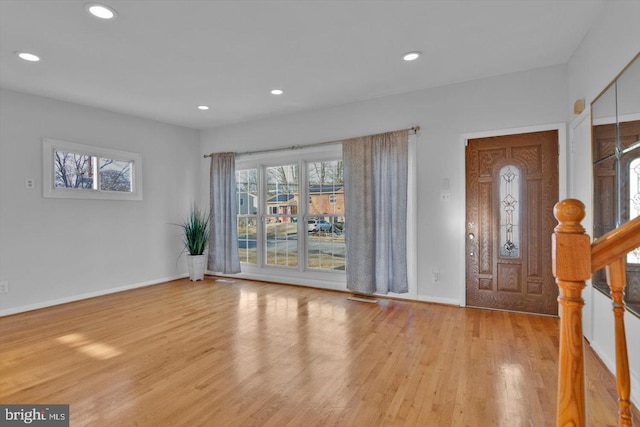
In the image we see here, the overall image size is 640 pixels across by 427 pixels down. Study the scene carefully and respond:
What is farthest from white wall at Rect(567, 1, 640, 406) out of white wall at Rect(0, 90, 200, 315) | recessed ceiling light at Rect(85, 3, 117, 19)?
white wall at Rect(0, 90, 200, 315)

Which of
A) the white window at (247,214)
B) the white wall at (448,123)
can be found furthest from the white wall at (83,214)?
the white wall at (448,123)

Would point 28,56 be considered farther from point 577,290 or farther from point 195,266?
point 577,290

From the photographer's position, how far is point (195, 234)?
562 cm

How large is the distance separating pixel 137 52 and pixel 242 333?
284cm

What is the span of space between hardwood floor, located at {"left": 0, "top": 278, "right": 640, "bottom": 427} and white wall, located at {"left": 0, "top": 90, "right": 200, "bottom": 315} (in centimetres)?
60

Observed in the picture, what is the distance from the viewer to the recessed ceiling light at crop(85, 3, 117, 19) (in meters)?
2.37

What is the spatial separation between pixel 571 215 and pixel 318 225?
13.8 ft

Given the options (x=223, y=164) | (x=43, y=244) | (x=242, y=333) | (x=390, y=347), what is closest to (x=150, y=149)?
(x=223, y=164)

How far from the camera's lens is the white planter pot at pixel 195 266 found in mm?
5578

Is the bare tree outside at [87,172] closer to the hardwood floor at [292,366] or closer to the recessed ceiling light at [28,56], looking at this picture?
the recessed ceiling light at [28,56]

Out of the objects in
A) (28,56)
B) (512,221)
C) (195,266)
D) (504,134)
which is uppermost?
(28,56)

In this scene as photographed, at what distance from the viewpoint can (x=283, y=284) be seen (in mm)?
5281

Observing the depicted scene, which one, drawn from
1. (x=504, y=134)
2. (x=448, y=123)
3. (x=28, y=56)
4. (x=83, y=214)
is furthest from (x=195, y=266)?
(x=504, y=134)

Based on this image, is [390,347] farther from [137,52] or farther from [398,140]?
[137,52]
